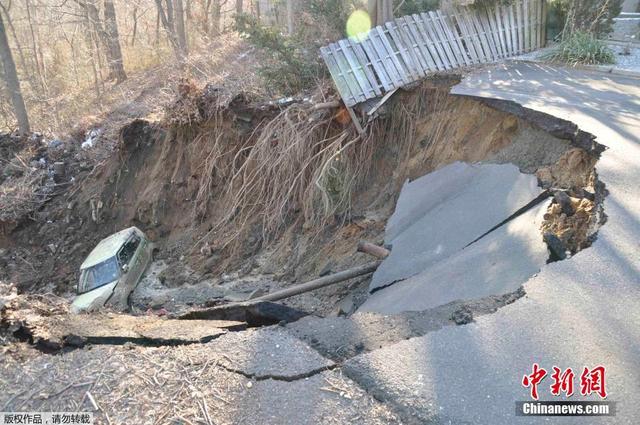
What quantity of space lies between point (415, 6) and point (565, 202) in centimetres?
852

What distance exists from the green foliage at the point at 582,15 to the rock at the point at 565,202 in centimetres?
700

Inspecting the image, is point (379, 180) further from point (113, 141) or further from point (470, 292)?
point (113, 141)

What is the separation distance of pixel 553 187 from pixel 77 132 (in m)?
12.6

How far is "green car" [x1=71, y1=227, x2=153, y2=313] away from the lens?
8000 millimetres

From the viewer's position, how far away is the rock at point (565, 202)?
4.67 metres

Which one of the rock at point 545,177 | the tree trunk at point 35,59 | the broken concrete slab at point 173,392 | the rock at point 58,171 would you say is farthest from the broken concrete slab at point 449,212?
the tree trunk at point 35,59

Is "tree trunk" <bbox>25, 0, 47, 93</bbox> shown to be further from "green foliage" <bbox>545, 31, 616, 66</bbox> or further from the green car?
"green foliage" <bbox>545, 31, 616, 66</bbox>

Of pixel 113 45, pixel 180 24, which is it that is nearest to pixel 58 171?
pixel 113 45

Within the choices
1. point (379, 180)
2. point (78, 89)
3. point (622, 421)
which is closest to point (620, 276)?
point (622, 421)

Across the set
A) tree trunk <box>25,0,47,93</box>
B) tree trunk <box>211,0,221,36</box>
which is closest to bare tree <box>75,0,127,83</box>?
tree trunk <box>25,0,47,93</box>

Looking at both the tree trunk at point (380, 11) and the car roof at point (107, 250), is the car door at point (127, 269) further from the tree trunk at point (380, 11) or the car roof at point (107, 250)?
the tree trunk at point (380, 11)

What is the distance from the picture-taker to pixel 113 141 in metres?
12.2

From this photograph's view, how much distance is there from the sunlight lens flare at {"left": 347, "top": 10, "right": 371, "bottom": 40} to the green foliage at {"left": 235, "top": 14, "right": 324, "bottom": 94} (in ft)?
3.44

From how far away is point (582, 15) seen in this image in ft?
33.9
